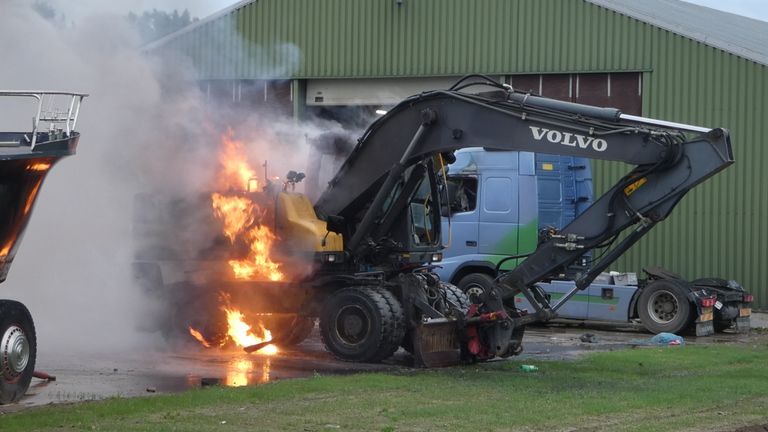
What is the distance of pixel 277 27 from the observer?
29891mm

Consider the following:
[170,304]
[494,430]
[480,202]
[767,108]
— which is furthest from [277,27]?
[494,430]

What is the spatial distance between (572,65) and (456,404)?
1830cm

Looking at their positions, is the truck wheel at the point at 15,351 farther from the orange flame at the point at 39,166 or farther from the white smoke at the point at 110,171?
the white smoke at the point at 110,171

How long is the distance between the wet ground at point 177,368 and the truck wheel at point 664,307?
2753mm

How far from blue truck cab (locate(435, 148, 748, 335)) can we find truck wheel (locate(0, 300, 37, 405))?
1145 centimetres

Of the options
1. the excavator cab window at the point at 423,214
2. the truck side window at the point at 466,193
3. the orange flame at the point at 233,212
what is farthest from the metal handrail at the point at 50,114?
the truck side window at the point at 466,193

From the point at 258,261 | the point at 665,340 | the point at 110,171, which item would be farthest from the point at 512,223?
the point at 110,171

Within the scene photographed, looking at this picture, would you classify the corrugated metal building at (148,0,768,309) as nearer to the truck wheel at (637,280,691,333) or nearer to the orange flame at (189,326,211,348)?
the truck wheel at (637,280,691,333)

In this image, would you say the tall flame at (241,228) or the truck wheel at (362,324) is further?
the tall flame at (241,228)

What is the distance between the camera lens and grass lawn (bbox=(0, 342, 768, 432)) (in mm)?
10414

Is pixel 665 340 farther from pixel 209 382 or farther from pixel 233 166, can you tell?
pixel 209 382

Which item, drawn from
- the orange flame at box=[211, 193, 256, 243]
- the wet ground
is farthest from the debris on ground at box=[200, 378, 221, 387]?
the orange flame at box=[211, 193, 256, 243]

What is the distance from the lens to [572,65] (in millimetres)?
28719

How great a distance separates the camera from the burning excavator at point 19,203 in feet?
36.9
